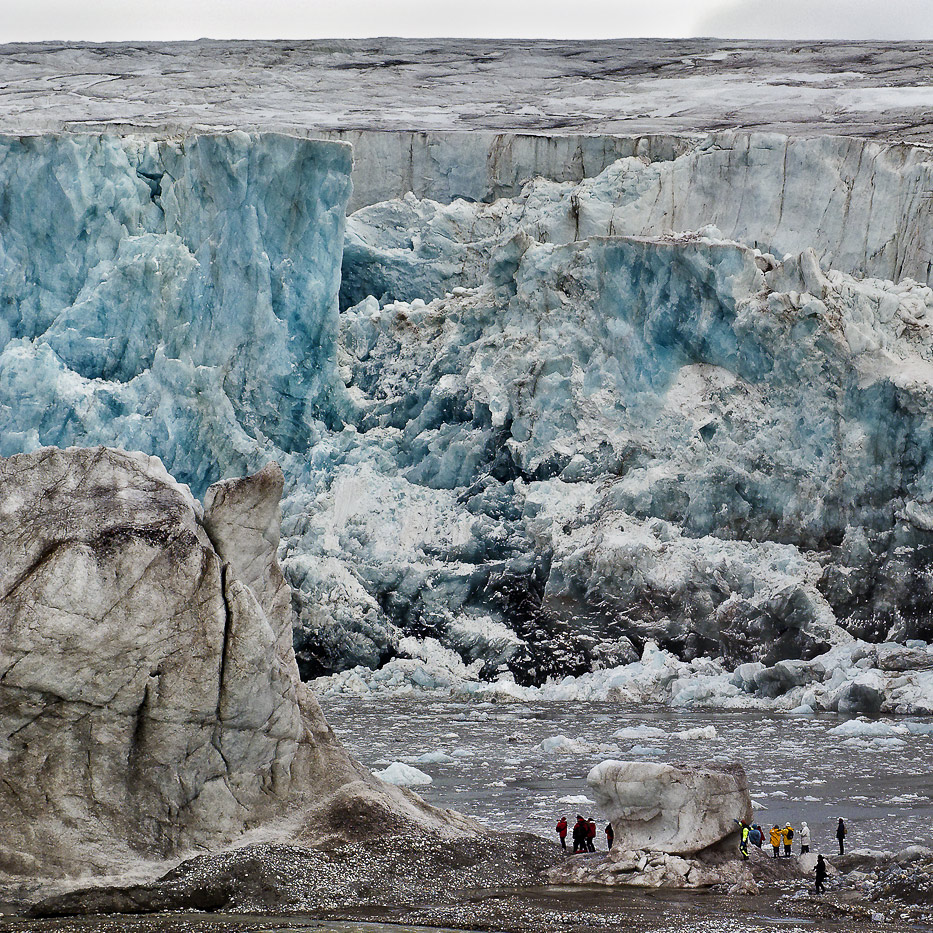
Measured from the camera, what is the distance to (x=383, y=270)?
26.2 m

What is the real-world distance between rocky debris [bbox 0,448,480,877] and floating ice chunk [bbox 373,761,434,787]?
10.5 ft

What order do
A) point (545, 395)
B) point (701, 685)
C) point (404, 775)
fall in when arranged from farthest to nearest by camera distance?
point (545, 395) < point (701, 685) < point (404, 775)

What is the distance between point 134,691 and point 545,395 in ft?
49.7

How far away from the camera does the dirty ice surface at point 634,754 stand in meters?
11.6

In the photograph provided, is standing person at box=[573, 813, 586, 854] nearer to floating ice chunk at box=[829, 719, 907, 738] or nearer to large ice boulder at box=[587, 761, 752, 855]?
large ice boulder at box=[587, 761, 752, 855]

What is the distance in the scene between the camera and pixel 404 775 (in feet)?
42.5

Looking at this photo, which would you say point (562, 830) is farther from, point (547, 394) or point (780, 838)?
point (547, 394)

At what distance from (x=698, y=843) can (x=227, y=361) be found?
1567cm

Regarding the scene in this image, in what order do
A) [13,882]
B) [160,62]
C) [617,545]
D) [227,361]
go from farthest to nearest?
[160,62], [227,361], [617,545], [13,882]

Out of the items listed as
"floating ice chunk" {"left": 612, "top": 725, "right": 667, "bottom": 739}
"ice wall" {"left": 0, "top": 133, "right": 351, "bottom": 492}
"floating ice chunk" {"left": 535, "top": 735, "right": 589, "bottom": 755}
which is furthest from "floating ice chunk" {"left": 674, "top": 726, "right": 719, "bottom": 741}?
"ice wall" {"left": 0, "top": 133, "right": 351, "bottom": 492}

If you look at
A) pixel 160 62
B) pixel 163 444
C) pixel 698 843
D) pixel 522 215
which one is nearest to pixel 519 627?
pixel 163 444

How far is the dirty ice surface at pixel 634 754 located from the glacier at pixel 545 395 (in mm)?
2316

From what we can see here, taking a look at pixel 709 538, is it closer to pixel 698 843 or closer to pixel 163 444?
pixel 163 444

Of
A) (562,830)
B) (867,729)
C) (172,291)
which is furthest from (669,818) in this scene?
(172,291)
